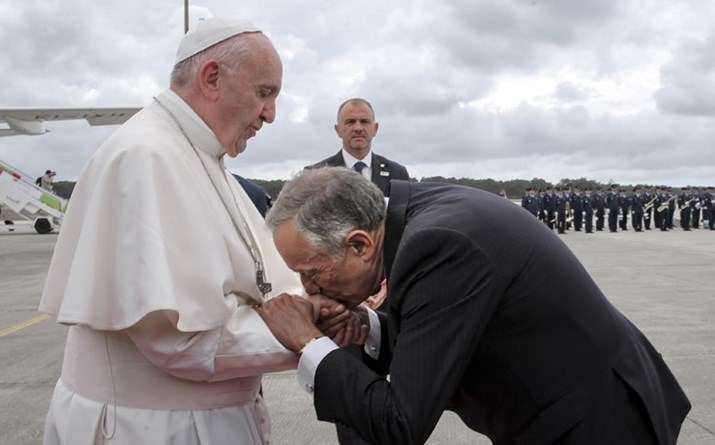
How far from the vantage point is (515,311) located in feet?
5.32

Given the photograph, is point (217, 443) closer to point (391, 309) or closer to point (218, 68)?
point (391, 309)

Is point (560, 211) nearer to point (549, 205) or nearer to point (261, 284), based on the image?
point (549, 205)

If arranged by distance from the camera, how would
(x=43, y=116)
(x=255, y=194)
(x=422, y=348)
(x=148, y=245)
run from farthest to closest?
(x=43, y=116)
(x=255, y=194)
(x=148, y=245)
(x=422, y=348)

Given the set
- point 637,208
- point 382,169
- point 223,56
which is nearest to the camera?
point 223,56

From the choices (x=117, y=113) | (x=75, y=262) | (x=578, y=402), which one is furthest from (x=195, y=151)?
(x=117, y=113)

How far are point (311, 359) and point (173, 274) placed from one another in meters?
0.41

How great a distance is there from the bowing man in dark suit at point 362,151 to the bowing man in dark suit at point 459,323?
307 cm

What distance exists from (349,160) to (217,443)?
3.32 m

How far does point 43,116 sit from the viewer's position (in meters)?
22.8

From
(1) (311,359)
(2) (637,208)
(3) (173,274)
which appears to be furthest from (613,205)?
(3) (173,274)

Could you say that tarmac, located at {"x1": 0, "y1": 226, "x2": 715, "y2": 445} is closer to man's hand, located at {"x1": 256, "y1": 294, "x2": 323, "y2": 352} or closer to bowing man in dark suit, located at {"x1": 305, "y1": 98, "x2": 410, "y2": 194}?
bowing man in dark suit, located at {"x1": 305, "y1": 98, "x2": 410, "y2": 194}

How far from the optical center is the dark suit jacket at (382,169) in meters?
4.93

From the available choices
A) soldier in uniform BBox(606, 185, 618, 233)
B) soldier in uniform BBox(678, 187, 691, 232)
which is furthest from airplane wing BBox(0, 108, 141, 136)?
soldier in uniform BBox(678, 187, 691, 232)

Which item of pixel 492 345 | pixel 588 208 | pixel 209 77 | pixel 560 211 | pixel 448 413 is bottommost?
pixel 448 413
